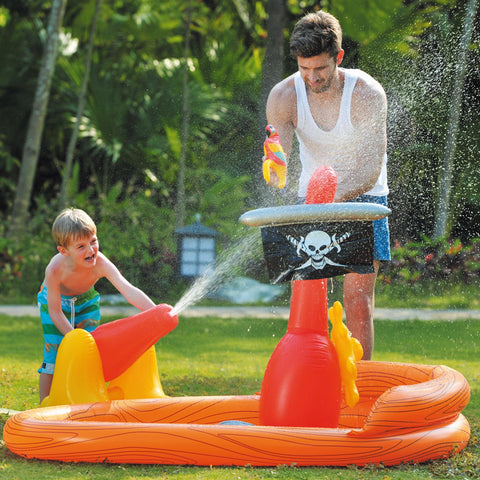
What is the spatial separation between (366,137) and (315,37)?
50 cm

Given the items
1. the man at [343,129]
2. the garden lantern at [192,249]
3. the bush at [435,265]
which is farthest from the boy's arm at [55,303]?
the bush at [435,265]

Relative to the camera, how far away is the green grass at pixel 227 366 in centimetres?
276

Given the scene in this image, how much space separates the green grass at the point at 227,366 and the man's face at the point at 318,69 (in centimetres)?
157

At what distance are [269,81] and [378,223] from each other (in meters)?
6.43

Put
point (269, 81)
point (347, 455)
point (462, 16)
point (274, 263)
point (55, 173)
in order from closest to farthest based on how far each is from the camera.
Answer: point (347, 455)
point (274, 263)
point (269, 81)
point (462, 16)
point (55, 173)

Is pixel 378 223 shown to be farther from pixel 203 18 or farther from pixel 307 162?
pixel 203 18

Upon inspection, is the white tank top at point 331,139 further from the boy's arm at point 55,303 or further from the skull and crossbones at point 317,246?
the boy's arm at point 55,303

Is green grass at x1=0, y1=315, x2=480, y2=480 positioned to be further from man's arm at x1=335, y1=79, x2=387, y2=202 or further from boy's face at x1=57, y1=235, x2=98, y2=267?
man's arm at x1=335, y1=79, x2=387, y2=202

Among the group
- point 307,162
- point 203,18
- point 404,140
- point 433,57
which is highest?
point 203,18

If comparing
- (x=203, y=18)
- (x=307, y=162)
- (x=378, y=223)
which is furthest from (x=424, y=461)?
(x=203, y=18)

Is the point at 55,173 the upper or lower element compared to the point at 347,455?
upper

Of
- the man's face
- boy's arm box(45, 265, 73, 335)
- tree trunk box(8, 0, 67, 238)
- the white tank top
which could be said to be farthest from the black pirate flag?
tree trunk box(8, 0, 67, 238)

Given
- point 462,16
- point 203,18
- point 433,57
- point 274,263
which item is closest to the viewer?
point 274,263

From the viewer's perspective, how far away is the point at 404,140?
10164 mm
